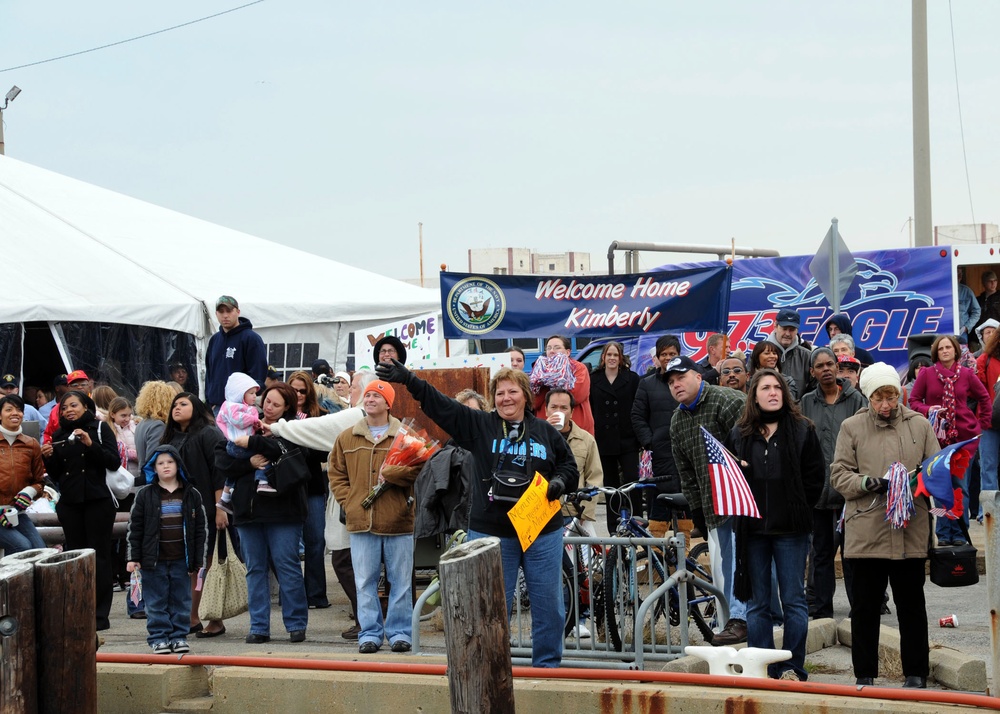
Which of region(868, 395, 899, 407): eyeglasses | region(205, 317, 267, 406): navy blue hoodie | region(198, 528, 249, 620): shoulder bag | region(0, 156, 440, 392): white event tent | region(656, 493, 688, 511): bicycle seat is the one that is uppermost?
region(0, 156, 440, 392): white event tent

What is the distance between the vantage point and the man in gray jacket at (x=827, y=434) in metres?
8.66

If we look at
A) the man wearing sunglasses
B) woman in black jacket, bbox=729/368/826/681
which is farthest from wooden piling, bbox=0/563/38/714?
the man wearing sunglasses

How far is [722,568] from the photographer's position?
26.6 feet

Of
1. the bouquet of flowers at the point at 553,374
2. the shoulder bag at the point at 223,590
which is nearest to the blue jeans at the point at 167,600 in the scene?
the shoulder bag at the point at 223,590

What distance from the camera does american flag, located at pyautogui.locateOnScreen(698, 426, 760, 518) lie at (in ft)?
22.5

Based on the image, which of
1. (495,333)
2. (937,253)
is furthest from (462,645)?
(937,253)

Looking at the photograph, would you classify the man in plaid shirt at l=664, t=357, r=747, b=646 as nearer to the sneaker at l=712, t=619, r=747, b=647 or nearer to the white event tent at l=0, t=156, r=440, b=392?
Answer: the sneaker at l=712, t=619, r=747, b=647

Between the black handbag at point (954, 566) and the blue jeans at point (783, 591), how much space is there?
70 cm

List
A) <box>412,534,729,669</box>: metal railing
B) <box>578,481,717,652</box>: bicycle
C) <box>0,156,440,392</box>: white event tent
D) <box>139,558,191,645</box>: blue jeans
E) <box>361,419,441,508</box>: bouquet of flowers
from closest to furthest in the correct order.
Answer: <box>412,534,729,669</box>: metal railing
<box>578,481,717,652</box>: bicycle
<box>361,419,441,508</box>: bouquet of flowers
<box>139,558,191,645</box>: blue jeans
<box>0,156,440,392</box>: white event tent

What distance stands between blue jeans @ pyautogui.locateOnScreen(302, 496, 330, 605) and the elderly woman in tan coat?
4332mm

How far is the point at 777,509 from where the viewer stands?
6.89m

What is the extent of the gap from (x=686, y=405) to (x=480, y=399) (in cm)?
183

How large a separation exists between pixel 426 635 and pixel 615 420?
133 inches

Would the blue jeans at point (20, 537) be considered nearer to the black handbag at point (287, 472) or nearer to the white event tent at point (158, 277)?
the black handbag at point (287, 472)
